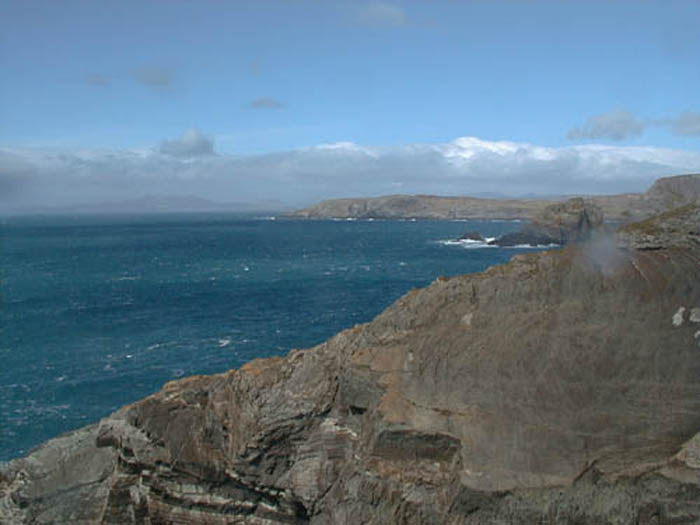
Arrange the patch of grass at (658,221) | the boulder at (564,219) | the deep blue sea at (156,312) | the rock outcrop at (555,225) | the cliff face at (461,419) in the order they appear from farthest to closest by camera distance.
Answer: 1. the rock outcrop at (555,225)
2. the boulder at (564,219)
3. the deep blue sea at (156,312)
4. the patch of grass at (658,221)
5. the cliff face at (461,419)

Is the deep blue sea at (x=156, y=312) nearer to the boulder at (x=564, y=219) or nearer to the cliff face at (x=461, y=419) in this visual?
the boulder at (x=564, y=219)

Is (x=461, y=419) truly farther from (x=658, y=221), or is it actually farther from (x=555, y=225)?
(x=555, y=225)

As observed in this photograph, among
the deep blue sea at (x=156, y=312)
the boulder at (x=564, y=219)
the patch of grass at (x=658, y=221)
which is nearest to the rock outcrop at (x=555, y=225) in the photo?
the boulder at (x=564, y=219)

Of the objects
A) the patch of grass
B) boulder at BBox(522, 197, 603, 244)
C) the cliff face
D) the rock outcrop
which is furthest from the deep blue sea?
the patch of grass

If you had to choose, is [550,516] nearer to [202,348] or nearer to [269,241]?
[202,348]

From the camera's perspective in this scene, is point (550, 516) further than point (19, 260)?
No

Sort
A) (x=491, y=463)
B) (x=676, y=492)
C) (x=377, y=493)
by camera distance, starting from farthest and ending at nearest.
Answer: (x=377, y=493) → (x=491, y=463) → (x=676, y=492)

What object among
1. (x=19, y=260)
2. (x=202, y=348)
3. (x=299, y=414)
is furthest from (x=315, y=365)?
(x=19, y=260)
